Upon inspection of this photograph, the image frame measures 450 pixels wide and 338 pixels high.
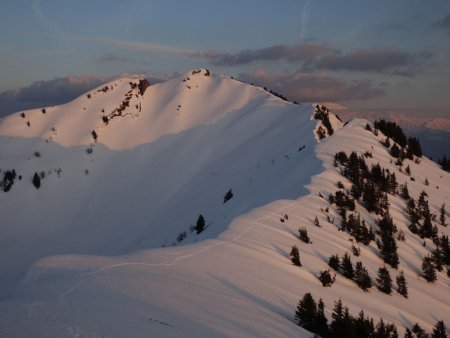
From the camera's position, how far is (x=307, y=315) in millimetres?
12016

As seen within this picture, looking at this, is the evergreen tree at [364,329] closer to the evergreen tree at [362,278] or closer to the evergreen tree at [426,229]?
the evergreen tree at [362,278]

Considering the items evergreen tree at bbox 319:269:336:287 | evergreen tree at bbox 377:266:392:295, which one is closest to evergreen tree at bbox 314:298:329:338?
evergreen tree at bbox 319:269:336:287

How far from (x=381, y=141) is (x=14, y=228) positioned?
173ft

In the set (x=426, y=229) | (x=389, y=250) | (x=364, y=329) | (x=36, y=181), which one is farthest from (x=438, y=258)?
(x=36, y=181)

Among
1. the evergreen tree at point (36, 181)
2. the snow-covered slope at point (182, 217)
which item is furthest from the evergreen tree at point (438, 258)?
the evergreen tree at point (36, 181)

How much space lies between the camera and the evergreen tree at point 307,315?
1192cm

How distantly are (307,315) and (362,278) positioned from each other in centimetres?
771

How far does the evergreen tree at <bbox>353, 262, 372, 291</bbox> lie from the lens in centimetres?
1849

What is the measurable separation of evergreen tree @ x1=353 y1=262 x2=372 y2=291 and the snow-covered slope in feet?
1.18

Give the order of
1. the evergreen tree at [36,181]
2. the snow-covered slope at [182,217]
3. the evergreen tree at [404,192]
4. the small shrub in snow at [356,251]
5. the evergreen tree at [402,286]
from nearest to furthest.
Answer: the snow-covered slope at [182,217], the evergreen tree at [402,286], the small shrub in snow at [356,251], the evergreen tree at [404,192], the evergreen tree at [36,181]

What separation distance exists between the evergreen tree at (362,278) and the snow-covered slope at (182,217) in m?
0.36

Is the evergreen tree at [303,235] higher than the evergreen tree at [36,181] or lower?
higher

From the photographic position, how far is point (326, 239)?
21.7m

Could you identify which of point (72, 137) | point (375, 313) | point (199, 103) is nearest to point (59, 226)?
point (72, 137)
